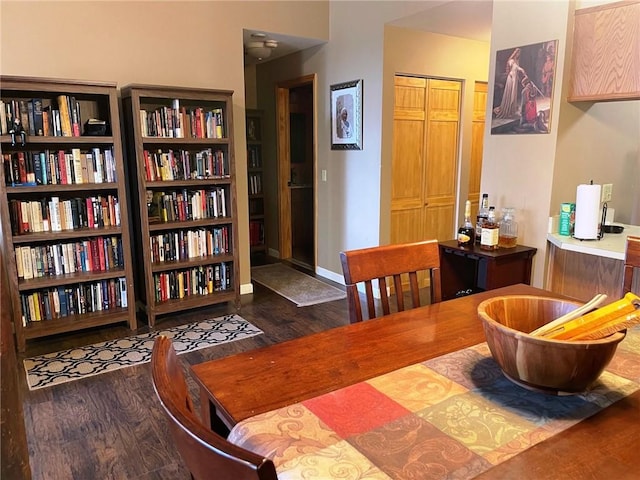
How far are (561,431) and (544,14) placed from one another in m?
2.45

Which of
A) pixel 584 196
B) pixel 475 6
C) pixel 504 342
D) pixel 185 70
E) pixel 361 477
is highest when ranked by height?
pixel 475 6

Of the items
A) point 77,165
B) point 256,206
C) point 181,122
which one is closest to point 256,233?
point 256,206

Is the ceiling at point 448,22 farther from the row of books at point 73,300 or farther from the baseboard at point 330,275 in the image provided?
the row of books at point 73,300

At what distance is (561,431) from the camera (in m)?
0.90

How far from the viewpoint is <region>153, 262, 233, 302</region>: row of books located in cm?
366

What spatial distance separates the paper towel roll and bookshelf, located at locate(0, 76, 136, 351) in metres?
2.85

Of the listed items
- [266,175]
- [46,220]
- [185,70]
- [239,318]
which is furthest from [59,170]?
[266,175]

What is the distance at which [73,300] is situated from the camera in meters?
3.33

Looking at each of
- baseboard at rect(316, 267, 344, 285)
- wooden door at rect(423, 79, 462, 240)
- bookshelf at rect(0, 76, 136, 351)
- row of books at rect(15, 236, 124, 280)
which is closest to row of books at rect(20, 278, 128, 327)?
bookshelf at rect(0, 76, 136, 351)

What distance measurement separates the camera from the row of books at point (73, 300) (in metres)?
3.18

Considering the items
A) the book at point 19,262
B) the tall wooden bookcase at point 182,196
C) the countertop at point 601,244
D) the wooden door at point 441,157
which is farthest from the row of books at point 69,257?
the countertop at point 601,244

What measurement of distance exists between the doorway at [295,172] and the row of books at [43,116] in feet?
8.38

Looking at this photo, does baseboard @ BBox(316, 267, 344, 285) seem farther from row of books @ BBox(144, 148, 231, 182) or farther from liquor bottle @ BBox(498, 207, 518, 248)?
liquor bottle @ BBox(498, 207, 518, 248)

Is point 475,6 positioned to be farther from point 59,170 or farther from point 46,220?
point 46,220
